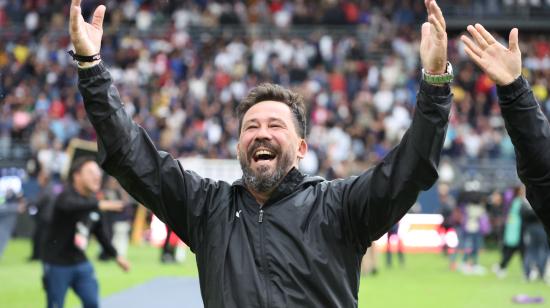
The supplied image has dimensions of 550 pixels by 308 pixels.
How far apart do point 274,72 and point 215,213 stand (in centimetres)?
2800

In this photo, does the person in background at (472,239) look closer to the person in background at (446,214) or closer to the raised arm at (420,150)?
the person in background at (446,214)

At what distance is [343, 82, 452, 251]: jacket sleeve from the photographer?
4449 millimetres

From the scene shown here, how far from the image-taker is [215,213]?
5023 millimetres

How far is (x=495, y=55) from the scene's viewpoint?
447cm

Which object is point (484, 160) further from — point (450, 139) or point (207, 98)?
point (207, 98)

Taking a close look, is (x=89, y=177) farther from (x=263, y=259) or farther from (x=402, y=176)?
(x=402, y=176)

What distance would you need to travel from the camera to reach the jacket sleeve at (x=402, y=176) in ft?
14.6

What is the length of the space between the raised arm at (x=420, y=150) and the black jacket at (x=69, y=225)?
633cm

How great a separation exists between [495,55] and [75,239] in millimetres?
7101

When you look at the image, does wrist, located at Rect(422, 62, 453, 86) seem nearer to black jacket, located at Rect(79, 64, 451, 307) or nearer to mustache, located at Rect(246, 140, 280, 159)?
black jacket, located at Rect(79, 64, 451, 307)

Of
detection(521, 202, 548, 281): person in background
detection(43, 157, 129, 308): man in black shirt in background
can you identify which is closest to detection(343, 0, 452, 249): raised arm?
detection(43, 157, 129, 308): man in black shirt in background

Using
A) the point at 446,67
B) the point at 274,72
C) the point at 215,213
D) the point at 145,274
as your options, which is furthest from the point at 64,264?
the point at 274,72

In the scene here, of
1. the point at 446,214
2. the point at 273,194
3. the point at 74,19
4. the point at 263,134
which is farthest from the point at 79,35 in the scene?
the point at 446,214

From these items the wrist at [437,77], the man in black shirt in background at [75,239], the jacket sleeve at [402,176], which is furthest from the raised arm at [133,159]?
the man in black shirt in background at [75,239]
